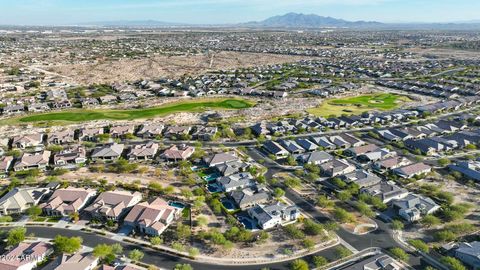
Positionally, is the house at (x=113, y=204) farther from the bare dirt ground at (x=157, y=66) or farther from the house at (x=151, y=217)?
the bare dirt ground at (x=157, y=66)

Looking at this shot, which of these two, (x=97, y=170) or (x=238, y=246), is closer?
(x=238, y=246)

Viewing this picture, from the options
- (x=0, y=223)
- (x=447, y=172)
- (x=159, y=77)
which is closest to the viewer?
(x=0, y=223)

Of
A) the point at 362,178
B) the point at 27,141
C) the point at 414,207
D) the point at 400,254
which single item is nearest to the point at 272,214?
the point at 400,254

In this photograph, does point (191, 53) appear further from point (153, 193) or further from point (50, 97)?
point (153, 193)

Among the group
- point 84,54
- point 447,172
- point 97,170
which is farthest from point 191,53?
point 447,172

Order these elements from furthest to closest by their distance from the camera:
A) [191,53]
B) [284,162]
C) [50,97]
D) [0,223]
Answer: [191,53] < [50,97] < [284,162] < [0,223]

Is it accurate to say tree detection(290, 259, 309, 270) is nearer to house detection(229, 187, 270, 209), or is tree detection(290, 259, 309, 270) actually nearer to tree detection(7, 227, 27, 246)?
house detection(229, 187, 270, 209)

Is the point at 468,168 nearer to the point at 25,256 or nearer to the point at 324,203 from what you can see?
the point at 324,203
